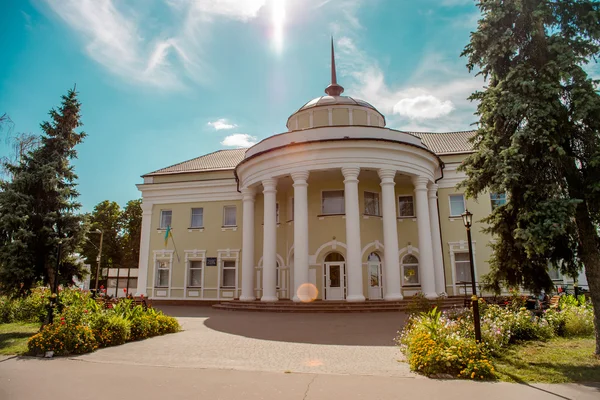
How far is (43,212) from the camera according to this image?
13672 mm

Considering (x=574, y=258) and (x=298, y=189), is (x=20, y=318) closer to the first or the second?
(x=298, y=189)

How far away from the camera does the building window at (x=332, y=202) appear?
21.4 meters

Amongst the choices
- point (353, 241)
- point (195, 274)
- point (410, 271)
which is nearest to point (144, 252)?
point (195, 274)

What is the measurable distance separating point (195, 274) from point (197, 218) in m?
3.87

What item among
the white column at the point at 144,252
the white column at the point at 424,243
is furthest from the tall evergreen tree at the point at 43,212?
the white column at the point at 424,243

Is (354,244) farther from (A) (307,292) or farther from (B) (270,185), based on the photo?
(B) (270,185)

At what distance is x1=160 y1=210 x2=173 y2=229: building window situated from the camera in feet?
90.1

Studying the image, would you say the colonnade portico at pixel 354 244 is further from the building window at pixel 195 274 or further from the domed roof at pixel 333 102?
the domed roof at pixel 333 102

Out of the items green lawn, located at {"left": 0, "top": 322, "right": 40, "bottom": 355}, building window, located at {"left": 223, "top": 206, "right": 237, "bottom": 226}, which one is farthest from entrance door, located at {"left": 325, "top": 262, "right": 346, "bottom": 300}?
green lawn, located at {"left": 0, "top": 322, "right": 40, "bottom": 355}

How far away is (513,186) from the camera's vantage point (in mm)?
8594

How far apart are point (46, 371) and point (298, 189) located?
525 inches

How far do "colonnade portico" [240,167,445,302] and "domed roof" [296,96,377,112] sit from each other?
23.5ft

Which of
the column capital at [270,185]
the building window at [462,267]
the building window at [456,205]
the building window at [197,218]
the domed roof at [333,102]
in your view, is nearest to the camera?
the column capital at [270,185]

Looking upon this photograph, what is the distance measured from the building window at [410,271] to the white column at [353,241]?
16.0ft
